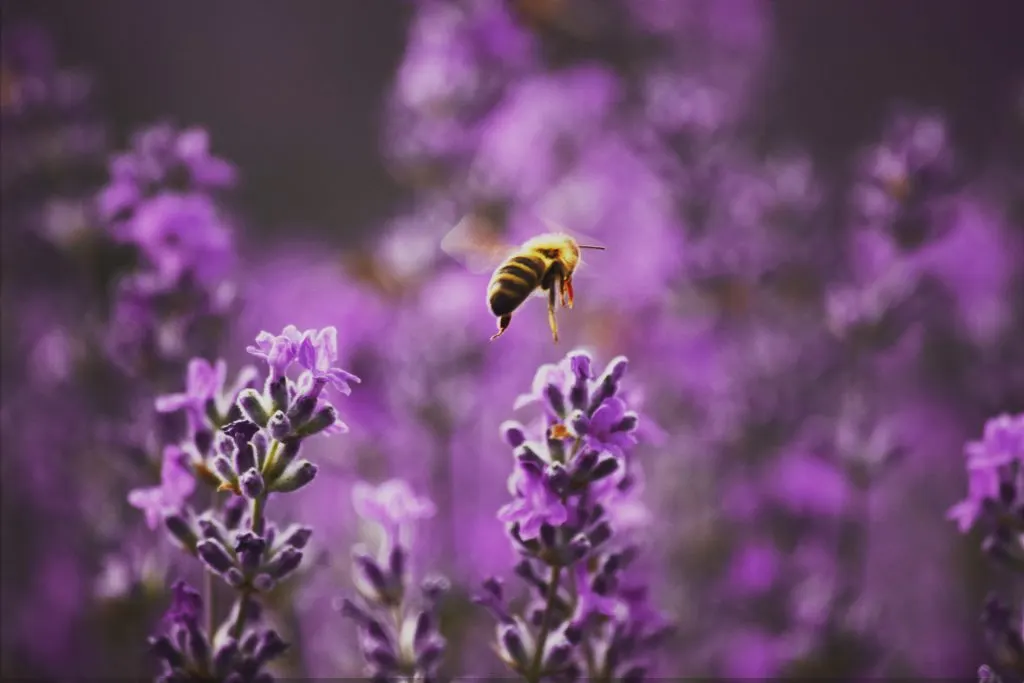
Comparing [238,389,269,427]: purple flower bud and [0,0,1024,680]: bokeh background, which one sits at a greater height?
[0,0,1024,680]: bokeh background

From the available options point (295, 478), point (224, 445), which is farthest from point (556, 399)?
point (224, 445)

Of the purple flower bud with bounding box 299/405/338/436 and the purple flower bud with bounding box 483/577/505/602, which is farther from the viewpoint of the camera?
the purple flower bud with bounding box 483/577/505/602

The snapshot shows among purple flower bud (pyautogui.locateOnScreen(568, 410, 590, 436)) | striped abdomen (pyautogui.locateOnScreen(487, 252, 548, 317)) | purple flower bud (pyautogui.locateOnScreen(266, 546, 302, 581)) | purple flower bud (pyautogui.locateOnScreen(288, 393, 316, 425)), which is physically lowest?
purple flower bud (pyautogui.locateOnScreen(266, 546, 302, 581))

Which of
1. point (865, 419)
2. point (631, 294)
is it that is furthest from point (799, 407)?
point (631, 294)

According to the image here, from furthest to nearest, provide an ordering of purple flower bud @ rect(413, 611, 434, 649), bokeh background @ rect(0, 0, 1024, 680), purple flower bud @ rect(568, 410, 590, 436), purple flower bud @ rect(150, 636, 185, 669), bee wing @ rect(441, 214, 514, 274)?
bee wing @ rect(441, 214, 514, 274) → bokeh background @ rect(0, 0, 1024, 680) → purple flower bud @ rect(413, 611, 434, 649) → purple flower bud @ rect(150, 636, 185, 669) → purple flower bud @ rect(568, 410, 590, 436)

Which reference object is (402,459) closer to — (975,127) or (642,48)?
(642,48)

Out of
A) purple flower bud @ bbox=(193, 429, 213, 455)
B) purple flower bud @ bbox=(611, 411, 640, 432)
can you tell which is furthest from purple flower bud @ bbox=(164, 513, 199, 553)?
purple flower bud @ bbox=(611, 411, 640, 432)

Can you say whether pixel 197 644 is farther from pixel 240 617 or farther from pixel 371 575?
pixel 371 575

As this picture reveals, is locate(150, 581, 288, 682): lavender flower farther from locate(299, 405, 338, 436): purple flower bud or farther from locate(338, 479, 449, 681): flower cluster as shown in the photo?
locate(299, 405, 338, 436): purple flower bud
